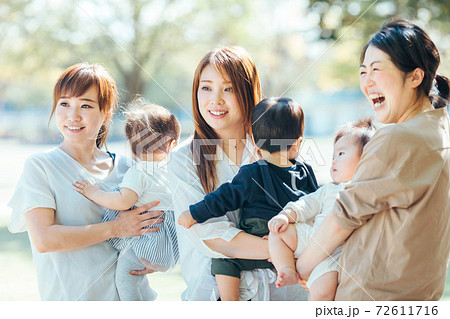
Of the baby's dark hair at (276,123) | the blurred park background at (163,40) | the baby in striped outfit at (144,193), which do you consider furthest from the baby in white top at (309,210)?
the blurred park background at (163,40)

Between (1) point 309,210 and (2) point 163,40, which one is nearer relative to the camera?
(1) point 309,210

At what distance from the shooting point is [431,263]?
978 millimetres

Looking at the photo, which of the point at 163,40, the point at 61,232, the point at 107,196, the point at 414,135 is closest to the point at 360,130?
the point at 414,135

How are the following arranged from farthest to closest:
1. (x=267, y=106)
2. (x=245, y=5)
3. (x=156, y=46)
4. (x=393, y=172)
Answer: (x=245, y=5) < (x=156, y=46) < (x=267, y=106) < (x=393, y=172)

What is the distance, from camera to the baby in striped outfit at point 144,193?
4.47ft

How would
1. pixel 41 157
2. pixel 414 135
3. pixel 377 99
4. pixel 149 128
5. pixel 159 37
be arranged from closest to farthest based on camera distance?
pixel 414 135 → pixel 377 99 → pixel 41 157 → pixel 149 128 → pixel 159 37

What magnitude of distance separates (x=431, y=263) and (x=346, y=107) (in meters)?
1.32

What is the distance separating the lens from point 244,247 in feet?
4.05

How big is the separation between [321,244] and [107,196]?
0.59 metres

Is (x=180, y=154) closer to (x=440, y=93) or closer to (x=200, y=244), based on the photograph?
(x=200, y=244)

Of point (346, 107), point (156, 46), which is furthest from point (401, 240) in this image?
point (156, 46)

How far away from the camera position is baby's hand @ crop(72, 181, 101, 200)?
132 cm

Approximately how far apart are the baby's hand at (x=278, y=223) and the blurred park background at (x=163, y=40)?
96.4 inches
